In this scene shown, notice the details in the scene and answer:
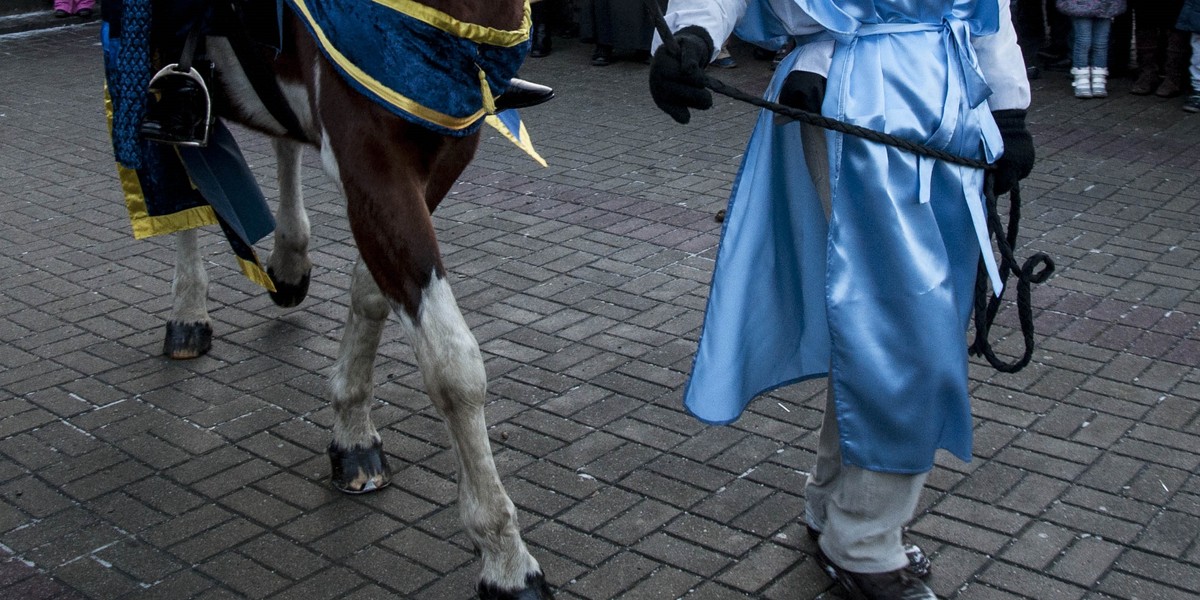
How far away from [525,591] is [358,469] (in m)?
0.90

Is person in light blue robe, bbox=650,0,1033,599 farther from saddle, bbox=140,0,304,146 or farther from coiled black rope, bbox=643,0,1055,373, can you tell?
saddle, bbox=140,0,304,146

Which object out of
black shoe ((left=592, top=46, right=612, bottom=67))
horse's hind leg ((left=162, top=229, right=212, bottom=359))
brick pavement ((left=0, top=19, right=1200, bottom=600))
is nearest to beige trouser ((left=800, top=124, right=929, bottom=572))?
brick pavement ((left=0, top=19, right=1200, bottom=600))

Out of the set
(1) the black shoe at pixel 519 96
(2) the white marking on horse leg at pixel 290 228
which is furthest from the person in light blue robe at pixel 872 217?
(2) the white marking on horse leg at pixel 290 228

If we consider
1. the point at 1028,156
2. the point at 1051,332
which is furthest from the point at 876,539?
the point at 1051,332

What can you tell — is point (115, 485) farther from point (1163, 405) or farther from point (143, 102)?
point (1163, 405)

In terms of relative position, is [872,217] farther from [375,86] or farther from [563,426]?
[563,426]

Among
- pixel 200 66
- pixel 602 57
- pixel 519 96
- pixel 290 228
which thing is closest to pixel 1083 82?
pixel 602 57

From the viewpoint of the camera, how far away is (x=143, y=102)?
3.72 metres

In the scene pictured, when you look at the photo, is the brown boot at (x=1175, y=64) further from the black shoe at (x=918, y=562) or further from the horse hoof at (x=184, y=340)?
→ the horse hoof at (x=184, y=340)

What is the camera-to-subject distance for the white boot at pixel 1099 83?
9.21m

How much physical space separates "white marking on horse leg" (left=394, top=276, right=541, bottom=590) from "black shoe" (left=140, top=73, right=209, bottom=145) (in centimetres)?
104

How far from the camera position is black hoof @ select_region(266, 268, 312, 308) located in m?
5.21

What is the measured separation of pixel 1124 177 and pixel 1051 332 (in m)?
2.47

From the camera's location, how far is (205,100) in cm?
372
